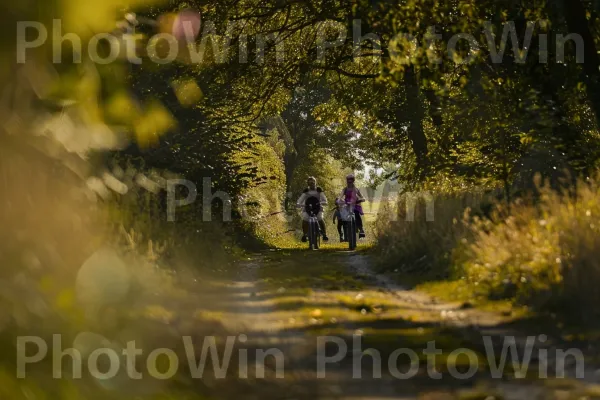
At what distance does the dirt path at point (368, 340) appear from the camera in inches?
240

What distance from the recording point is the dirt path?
20.0 feet

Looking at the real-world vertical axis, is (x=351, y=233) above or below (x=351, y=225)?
below

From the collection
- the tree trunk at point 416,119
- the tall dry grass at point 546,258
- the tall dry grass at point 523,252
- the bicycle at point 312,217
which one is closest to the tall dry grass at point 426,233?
the tall dry grass at point 523,252

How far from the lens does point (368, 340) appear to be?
8086 mm

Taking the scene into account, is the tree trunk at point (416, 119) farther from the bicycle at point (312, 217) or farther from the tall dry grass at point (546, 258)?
the tall dry grass at point (546, 258)

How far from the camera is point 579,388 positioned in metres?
6.08

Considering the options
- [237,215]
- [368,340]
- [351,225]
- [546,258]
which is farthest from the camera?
[237,215]

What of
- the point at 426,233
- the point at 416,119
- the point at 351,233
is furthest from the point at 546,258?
the point at 416,119

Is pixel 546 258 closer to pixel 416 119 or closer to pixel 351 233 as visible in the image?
pixel 351 233

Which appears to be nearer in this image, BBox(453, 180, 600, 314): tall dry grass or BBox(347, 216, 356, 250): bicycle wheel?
BBox(453, 180, 600, 314): tall dry grass

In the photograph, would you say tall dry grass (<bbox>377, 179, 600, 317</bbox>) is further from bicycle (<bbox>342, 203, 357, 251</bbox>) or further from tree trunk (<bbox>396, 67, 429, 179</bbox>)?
tree trunk (<bbox>396, 67, 429, 179</bbox>)

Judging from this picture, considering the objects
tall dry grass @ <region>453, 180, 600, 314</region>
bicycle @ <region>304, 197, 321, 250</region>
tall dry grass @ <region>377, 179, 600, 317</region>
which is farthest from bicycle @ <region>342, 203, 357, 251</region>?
tall dry grass @ <region>453, 180, 600, 314</region>

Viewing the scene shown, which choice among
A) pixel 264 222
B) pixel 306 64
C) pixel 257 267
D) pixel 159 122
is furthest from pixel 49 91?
pixel 264 222

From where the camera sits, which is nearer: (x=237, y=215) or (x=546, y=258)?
(x=546, y=258)
